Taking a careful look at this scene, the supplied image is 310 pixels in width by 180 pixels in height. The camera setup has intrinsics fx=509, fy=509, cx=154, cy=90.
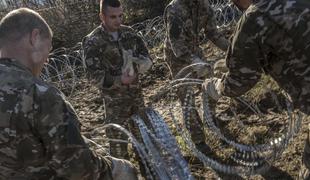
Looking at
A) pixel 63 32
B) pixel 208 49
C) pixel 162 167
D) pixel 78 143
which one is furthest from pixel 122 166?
pixel 63 32

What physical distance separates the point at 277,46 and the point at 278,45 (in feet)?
0.04

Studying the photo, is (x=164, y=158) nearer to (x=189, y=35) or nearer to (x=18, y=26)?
(x=189, y=35)

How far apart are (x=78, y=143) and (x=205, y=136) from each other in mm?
3780

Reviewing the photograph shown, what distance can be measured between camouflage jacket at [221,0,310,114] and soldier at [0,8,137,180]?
1303 millimetres

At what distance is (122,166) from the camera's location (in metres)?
3.46

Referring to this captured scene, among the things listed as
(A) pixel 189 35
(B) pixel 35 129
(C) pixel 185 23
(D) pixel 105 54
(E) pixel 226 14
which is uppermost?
(E) pixel 226 14

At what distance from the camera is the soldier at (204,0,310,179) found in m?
3.30

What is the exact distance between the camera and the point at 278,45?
3.37 metres

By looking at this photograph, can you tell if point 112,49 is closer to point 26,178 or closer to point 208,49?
point 26,178

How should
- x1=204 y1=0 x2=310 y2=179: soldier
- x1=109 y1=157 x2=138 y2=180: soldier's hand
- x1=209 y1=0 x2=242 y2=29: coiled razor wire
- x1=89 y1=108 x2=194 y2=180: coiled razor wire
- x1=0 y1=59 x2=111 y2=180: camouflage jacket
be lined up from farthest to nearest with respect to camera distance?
1. x1=209 y1=0 x2=242 y2=29: coiled razor wire
2. x1=89 y1=108 x2=194 y2=180: coiled razor wire
3. x1=109 y1=157 x2=138 y2=180: soldier's hand
4. x1=204 y1=0 x2=310 y2=179: soldier
5. x1=0 y1=59 x2=111 y2=180: camouflage jacket

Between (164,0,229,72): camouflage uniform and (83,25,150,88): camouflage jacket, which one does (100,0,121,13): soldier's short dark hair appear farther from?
(164,0,229,72): camouflage uniform

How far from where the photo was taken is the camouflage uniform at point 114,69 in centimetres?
555

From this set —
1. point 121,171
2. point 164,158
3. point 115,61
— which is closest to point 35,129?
point 121,171

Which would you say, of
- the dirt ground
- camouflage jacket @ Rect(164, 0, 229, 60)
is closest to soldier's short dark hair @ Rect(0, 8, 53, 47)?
the dirt ground
